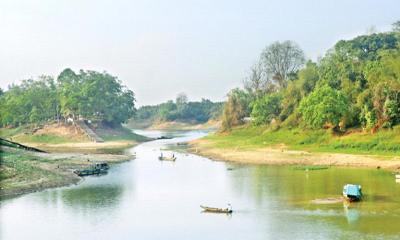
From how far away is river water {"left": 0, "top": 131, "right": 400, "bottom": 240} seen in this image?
33.2 metres

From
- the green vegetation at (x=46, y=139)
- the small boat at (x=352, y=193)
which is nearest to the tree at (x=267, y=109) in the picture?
the green vegetation at (x=46, y=139)

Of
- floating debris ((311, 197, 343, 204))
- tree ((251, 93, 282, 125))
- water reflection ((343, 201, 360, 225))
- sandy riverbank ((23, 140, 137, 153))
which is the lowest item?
water reflection ((343, 201, 360, 225))

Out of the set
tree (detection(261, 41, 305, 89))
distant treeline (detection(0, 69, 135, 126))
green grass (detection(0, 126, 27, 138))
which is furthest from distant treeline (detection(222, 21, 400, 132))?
green grass (detection(0, 126, 27, 138))

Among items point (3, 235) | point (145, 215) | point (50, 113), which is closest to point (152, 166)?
point (145, 215)

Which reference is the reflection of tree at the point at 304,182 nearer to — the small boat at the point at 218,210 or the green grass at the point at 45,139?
the small boat at the point at 218,210

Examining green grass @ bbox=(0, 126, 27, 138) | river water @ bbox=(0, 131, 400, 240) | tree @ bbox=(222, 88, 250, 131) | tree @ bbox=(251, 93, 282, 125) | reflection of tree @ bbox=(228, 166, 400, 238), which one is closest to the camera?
river water @ bbox=(0, 131, 400, 240)

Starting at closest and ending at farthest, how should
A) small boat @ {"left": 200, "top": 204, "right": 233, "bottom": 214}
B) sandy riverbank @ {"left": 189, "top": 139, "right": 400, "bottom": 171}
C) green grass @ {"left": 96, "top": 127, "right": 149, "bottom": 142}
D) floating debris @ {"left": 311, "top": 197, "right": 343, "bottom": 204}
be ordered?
small boat @ {"left": 200, "top": 204, "right": 233, "bottom": 214}, floating debris @ {"left": 311, "top": 197, "right": 343, "bottom": 204}, sandy riverbank @ {"left": 189, "top": 139, "right": 400, "bottom": 171}, green grass @ {"left": 96, "top": 127, "right": 149, "bottom": 142}

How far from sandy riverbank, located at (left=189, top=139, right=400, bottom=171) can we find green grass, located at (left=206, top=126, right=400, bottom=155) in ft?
7.13

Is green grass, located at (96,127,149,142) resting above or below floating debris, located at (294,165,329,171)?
above

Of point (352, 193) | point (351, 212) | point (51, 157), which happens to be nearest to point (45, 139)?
point (51, 157)

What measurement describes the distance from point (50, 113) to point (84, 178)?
6896 cm

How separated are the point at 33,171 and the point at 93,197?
12399 millimetres

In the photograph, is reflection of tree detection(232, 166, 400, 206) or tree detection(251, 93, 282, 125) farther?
tree detection(251, 93, 282, 125)

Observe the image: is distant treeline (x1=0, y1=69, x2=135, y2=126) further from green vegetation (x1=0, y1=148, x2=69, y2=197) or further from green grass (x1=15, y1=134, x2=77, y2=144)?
green vegetation (x1=0, y1=148, x2=69, y2=197)
